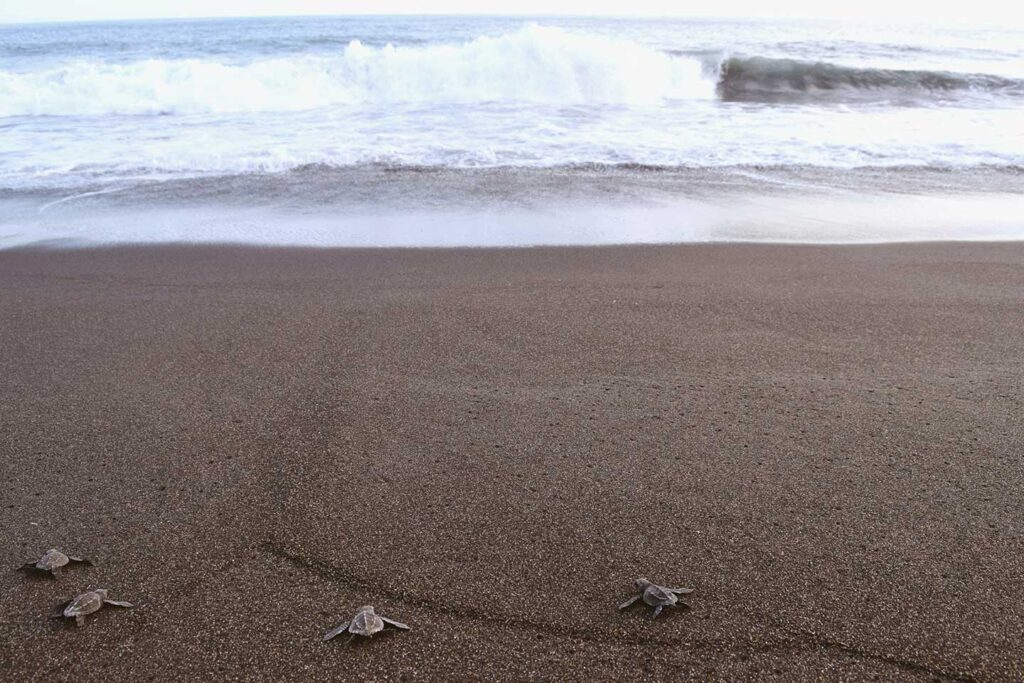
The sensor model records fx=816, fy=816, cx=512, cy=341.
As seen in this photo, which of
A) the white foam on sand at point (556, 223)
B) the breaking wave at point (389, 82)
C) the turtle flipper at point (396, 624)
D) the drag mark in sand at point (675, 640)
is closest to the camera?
the drag mark in sand at point (675, 640)

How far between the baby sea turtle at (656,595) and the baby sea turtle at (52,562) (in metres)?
1.60

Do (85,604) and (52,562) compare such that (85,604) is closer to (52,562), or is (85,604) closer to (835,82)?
(52,562)

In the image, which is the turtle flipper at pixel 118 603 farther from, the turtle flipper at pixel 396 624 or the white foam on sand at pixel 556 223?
the white foam on sand at pixel 556 223

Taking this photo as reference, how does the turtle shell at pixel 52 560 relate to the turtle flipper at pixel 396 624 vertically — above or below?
above

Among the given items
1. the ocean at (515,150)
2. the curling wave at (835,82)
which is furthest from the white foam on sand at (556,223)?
the curling wave at (835,82)

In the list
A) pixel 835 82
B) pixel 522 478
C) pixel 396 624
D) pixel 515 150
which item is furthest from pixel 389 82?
pixel 396 624

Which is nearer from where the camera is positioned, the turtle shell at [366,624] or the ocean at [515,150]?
the turtle shell at [366,624]

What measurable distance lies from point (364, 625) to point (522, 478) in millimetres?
887

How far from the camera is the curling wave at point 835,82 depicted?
55.6ft

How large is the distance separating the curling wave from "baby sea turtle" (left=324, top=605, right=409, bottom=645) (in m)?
16.1

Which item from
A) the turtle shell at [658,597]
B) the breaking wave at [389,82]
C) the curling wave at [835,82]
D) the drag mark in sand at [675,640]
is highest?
the breaking wave at [389,82]

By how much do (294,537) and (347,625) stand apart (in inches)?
18.8

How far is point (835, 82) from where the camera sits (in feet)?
59.1

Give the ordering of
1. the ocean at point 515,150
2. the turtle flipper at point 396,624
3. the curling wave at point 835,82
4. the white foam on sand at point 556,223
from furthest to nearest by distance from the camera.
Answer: the curling wave at point 835,82 < the ocean at point 515,150 < the white foam on sand at point 556,223 < the turtle flipper at point 396,624
